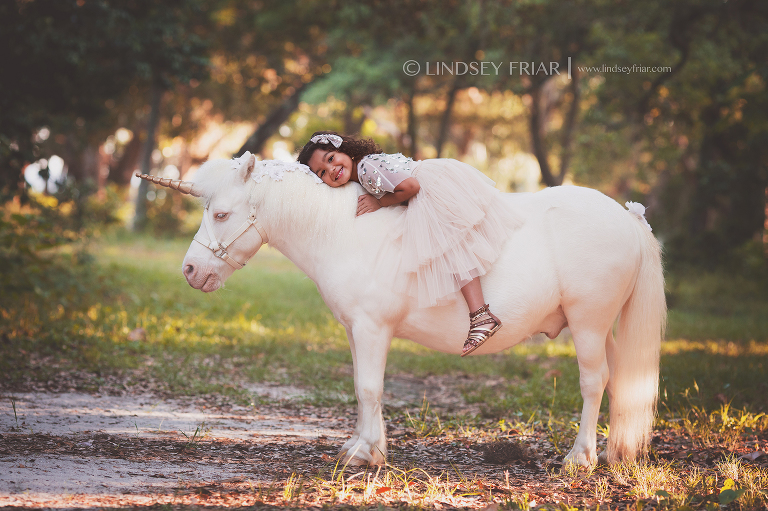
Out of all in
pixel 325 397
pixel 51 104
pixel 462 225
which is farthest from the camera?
pixel 51 104

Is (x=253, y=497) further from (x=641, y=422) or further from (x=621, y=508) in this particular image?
(x=641, y=422)

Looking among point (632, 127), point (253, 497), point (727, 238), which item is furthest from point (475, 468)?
point (727, 238)

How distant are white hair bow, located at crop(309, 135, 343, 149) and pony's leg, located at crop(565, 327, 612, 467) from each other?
186 centimetres

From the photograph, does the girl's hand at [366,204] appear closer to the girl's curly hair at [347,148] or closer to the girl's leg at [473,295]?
the girl's curly hair at [347,148]

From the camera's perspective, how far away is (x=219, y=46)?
64.2ft

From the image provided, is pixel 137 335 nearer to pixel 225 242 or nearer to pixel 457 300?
pixel 225 242

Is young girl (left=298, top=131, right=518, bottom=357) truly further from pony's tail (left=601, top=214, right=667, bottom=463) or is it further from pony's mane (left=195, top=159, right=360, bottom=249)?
pony's tail (left=601, top=214, right=667, bottom=463)

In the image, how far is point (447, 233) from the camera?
3486 mm

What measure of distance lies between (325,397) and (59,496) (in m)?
2.78

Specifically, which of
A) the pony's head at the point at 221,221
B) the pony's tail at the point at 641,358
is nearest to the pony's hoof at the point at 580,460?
the pony's tail at the point at 641,358

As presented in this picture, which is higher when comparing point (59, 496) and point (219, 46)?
point (219, 46)

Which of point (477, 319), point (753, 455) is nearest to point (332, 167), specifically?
point (477, 319)

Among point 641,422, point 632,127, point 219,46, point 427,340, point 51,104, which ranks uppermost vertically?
point 219,46

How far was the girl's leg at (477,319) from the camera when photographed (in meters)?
3.40
